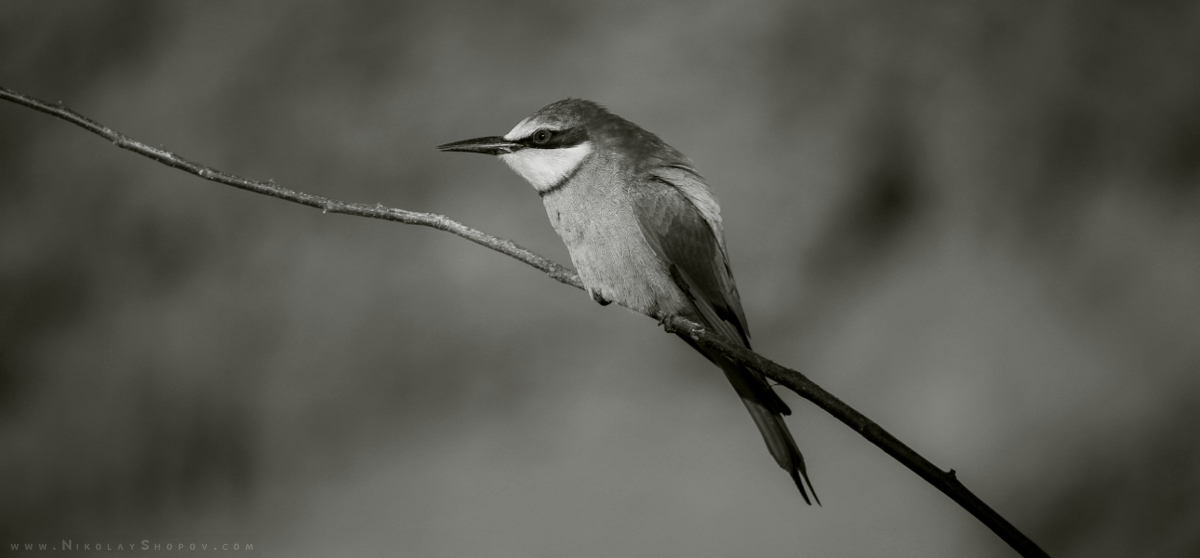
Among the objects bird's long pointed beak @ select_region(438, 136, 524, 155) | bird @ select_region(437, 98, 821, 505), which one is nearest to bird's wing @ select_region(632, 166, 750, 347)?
bird @ select_region(437, 98, 821, 505)

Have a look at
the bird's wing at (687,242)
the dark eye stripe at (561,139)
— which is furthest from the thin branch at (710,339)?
the dark eye stripe at (561,139)

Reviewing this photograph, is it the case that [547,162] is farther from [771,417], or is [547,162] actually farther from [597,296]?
[771,417]

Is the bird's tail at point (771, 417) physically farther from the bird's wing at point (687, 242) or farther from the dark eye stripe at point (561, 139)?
the dark eye stripe at point (561, 139)

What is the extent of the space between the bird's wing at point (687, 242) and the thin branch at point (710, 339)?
11 cm

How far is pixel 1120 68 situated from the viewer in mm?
2107

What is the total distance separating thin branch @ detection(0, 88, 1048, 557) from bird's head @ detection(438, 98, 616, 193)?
0.64 feet

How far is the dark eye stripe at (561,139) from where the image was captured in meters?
1.17

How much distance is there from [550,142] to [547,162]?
0.03m

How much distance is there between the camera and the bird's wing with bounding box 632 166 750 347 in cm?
121

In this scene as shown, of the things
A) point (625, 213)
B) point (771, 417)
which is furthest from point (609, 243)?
point (771, 417)

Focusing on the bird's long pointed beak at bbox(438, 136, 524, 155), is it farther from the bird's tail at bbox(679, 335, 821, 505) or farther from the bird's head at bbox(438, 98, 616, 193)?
the bird's tail at bbox(679, 335, 821, 505)

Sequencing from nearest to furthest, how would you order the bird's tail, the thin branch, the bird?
the thin branch, the bird's tail, the bird

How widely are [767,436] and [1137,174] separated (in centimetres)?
169

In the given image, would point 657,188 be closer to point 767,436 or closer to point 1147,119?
point 767,436
